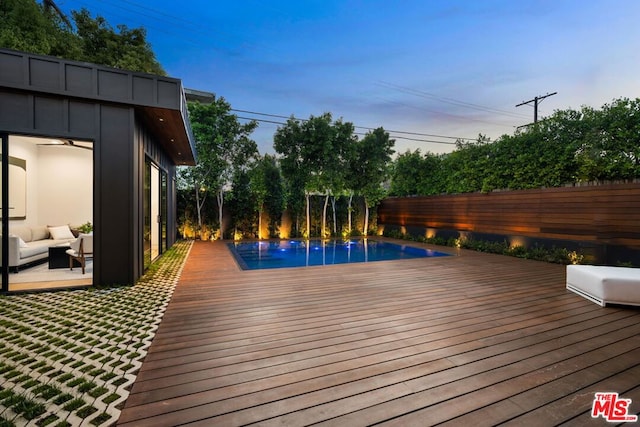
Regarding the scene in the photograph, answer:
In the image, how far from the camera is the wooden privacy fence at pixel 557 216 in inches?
228

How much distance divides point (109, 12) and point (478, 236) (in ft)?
63.8

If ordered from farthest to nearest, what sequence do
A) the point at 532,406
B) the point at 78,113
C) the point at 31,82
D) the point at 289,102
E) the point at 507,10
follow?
the point at 289,102
the point at 507,10
the point at 78,113
the point at 31,82
the point at 532,406

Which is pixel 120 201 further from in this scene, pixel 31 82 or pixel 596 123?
pixel 596 123

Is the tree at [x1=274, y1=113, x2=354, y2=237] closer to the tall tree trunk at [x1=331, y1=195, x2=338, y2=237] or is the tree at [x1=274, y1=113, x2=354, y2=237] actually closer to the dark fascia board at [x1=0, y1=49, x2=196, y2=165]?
the tall tree trunk at [x1=331, y1=195, x2=338, y2=237]

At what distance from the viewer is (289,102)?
18.3 m

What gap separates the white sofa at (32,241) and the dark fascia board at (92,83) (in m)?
2.57

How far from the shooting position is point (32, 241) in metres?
6.14

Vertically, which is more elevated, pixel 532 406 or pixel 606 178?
pixel 606 178

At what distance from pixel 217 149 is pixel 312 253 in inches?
209

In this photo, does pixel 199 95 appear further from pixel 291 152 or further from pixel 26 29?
pixel 291 152

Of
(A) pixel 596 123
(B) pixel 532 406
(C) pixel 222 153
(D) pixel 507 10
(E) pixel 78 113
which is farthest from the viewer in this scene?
(C) pixel 222 153

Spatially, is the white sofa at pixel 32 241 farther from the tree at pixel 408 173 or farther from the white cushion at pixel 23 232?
the tree at pixel 408 173

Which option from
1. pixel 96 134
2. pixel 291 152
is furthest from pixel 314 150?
pixel 96 134

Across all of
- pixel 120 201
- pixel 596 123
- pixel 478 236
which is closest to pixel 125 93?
pixel 120 201
